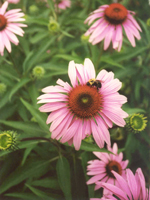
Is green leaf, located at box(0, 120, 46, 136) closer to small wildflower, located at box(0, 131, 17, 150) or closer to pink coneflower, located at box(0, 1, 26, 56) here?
small wildflower, located at box(0, 131, 17, 150)

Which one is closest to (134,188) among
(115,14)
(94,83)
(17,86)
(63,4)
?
(94,83)

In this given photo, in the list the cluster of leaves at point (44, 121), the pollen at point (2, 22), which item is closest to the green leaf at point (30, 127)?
the cluster of leaves at point (44, 121)

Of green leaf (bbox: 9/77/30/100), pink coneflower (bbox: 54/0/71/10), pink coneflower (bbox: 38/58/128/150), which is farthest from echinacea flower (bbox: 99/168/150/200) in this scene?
pink coneflower (bbox: 54/0/71/10)

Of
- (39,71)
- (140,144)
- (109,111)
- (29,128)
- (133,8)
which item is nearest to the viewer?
(109,111)

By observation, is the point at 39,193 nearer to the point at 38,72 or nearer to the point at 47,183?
the point at 47,183

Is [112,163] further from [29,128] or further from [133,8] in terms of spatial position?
[133,8]

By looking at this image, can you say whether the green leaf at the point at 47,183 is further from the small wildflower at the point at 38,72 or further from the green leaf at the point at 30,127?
the small wildflower at the point at 38,72

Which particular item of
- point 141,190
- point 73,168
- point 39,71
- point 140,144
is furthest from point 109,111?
point 140,144
